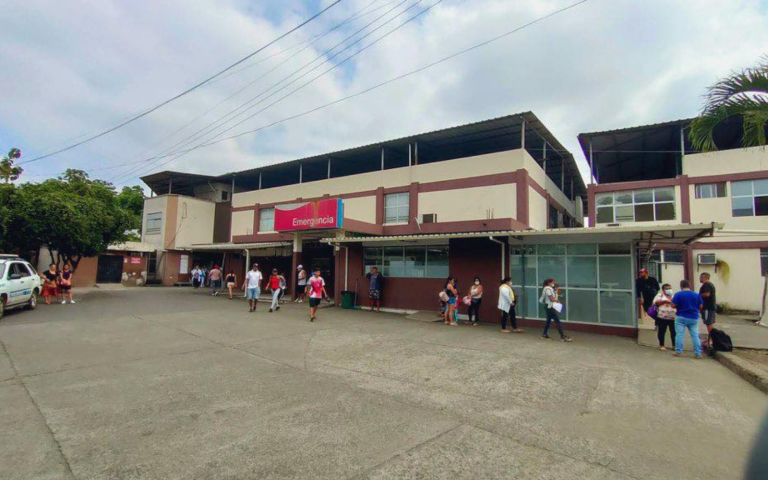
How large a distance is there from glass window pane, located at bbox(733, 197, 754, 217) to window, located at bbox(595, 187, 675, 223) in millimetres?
2343

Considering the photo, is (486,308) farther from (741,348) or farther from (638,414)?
(638,414)

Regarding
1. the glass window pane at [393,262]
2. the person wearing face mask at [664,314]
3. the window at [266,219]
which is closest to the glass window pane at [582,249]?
the person wearing face mask at [664,314]

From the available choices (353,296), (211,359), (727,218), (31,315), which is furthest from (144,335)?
(727,218)

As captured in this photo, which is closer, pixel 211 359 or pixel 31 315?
pixel 211 359

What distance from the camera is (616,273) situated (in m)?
11.8

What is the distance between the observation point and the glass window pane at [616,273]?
38.3ft

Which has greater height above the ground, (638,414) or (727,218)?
(727,218)

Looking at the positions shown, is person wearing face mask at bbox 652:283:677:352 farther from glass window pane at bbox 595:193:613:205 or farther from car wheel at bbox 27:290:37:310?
car wheel at bbox 27:290:37:310

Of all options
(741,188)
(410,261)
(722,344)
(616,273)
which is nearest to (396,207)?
(410,261)

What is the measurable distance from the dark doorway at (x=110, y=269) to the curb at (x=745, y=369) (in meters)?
33.5

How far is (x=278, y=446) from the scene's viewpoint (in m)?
3.93

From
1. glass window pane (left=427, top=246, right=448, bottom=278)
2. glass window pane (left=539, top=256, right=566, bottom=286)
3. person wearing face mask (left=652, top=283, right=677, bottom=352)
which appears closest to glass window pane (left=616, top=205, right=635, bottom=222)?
glass window pane (left=539, top=256, right=566, bottom=286)

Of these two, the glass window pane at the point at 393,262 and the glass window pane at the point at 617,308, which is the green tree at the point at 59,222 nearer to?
the glass window pane at the point at 393,262

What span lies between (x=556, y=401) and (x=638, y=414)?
3.19 feet
